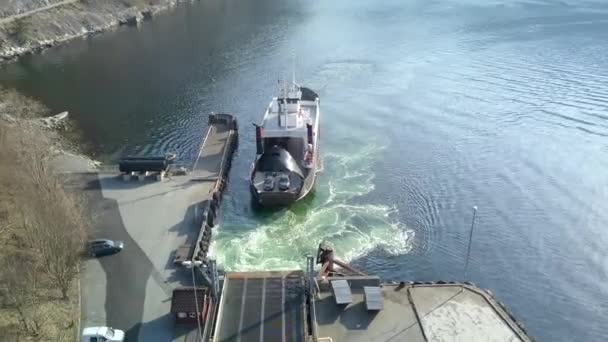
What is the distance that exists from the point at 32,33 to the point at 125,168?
6813 cm

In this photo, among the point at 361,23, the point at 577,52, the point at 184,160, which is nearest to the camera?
the point at 184,160

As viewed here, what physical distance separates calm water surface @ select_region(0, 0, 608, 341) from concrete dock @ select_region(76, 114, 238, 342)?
3309 millimetres

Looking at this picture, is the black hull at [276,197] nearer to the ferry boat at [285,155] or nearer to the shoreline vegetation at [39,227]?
the ferry boat at [285,155]

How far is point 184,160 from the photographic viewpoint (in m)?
61.9

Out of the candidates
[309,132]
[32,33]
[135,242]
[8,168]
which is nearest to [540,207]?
[309,132]

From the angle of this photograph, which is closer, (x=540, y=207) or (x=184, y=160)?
(x=540, y=207)

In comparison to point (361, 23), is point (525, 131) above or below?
below

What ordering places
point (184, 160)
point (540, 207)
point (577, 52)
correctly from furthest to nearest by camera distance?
point (577, 52) < point (184, 160) < point (540, 207)

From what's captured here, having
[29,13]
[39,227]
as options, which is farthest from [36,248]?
[29,13]

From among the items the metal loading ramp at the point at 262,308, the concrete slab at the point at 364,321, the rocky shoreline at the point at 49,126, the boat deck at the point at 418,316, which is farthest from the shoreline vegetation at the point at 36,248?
the boat deck at the point at 418,316

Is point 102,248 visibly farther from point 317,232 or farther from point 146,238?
point 317,232

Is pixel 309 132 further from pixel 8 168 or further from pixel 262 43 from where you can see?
pixel 262 43

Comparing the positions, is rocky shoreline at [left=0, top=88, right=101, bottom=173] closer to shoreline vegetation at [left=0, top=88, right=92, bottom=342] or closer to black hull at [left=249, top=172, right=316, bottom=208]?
shoreline vegetation at [left=0, top=88, right=92, bottom=342]

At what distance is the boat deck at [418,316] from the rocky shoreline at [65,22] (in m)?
87.0
